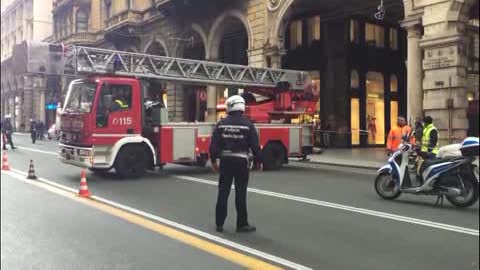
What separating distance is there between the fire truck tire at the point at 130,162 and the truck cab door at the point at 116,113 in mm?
301

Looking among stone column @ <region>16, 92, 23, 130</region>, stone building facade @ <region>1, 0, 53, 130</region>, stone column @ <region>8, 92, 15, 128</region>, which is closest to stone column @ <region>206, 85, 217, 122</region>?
stone building facade @ <region>1, 0, 53, 130</region>

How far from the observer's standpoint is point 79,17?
10.5 feet

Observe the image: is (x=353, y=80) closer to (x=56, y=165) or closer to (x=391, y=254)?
(x=56, y=165)

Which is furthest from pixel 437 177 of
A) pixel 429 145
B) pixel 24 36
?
pixel 24 36

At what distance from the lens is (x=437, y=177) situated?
11.1 ft

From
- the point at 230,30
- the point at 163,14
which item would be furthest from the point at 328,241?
the point at 163,14

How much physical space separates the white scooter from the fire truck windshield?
450cm

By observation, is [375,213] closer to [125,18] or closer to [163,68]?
[163,68]

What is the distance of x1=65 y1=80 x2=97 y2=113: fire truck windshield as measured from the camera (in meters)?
8.05

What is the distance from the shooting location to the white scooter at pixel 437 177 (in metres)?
1.43

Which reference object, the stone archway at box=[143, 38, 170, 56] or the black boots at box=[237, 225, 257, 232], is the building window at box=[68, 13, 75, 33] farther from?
the black boots at box=[237, 225, 257, 232]

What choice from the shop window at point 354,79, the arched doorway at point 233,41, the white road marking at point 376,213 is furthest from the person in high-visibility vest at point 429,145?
the shop window at point 354,79

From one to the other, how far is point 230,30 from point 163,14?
564 mm

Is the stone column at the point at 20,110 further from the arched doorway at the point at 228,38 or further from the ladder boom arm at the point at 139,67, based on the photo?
the arched doorway at the point at 228,38
